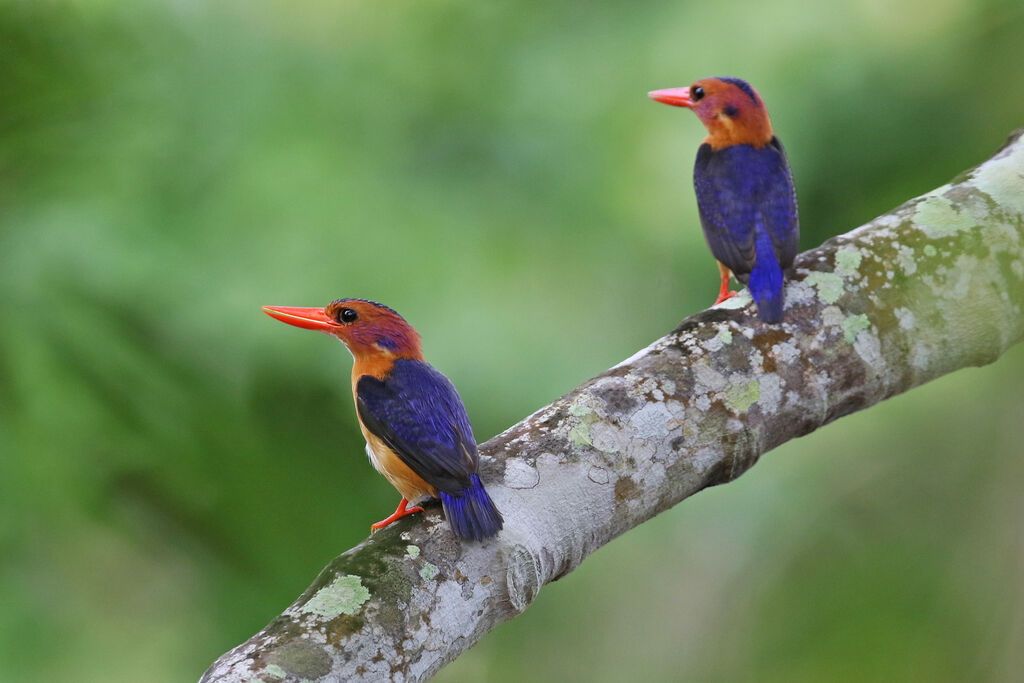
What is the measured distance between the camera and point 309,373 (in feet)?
14.5

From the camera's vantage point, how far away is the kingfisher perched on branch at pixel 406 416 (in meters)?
1.59

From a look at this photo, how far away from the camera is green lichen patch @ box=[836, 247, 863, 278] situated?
1.98 metres

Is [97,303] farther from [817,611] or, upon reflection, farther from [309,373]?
[817,611]

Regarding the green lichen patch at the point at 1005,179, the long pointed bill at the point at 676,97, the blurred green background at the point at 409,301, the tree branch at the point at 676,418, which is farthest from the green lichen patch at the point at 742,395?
the blurred green background at the point at 409,301

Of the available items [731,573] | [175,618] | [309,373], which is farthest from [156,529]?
[731,573]

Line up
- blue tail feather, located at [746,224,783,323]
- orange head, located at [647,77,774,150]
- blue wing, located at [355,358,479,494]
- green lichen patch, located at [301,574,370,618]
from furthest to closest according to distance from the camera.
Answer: orange head, located at [647,77,774,150], blue tail feather, located at [746,224,783,323], blue wing, located at [355,358,479,494], green lichen patch, located at [301,574,370,618]

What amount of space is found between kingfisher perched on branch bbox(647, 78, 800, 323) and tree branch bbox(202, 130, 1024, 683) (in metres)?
0.12

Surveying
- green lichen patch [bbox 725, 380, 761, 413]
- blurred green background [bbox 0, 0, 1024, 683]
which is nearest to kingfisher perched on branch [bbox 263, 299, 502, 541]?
green lichen patch [bbox 725, 380, 761, 413]

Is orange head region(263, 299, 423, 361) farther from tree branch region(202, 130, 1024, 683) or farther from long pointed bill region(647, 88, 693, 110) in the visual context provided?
long pointed bill region(647, 88, 693, 110)

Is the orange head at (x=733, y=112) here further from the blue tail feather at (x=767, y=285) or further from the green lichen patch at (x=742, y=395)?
the green lichen patch at (x=742, y=395)

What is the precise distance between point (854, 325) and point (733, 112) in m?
0.67

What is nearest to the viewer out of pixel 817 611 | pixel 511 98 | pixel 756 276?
pixel 756 276

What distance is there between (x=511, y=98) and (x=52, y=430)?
101 inches

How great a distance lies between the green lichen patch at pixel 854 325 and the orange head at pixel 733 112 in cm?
59
